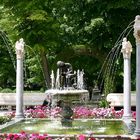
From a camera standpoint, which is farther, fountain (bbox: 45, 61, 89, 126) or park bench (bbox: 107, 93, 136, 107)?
park bench (bbox: 107, 93, 136, 107)

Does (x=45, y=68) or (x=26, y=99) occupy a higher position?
(x=45, y=68)

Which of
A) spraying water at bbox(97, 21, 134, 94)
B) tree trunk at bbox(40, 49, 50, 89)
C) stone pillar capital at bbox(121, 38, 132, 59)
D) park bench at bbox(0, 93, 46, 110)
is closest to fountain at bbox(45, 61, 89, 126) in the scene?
stone pillar capital at bbox(121, 38, 132, 59)

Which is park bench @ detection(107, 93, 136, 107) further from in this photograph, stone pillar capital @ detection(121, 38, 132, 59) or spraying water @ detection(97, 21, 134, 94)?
stone pillar capital @ detection(121, 38, 132, 59)

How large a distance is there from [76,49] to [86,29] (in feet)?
5.03

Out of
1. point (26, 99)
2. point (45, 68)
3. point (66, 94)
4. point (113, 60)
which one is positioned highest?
point (113, 60)

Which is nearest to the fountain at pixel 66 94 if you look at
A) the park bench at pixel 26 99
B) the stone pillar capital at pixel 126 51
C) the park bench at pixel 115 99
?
the stone pillar capital at pixel 126 51

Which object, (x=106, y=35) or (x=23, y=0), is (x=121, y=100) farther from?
(x=23, y=0)

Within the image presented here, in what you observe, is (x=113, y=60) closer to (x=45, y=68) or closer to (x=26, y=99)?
(x=45, y=68)

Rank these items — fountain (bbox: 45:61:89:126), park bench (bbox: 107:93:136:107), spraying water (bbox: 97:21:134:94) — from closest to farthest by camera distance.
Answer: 1. fountain (bbox: 45:61:89:126)
2. park bench (bbox: 107:93:136:107)
3. spraying water (bbox: 97:21:134:94)

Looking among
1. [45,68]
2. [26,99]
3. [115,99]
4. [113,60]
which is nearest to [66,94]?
[115,99]

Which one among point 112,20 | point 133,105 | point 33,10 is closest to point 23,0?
point 33,10

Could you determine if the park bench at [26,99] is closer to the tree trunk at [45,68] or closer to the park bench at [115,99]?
the tree trunk at [45,68]

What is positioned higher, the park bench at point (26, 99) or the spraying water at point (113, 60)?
the spraying water at point (113, 60)

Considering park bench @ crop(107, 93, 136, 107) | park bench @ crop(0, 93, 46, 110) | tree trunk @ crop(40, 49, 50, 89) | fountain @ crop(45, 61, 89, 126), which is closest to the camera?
fountain @ crop(45, 61, 89, 126)
